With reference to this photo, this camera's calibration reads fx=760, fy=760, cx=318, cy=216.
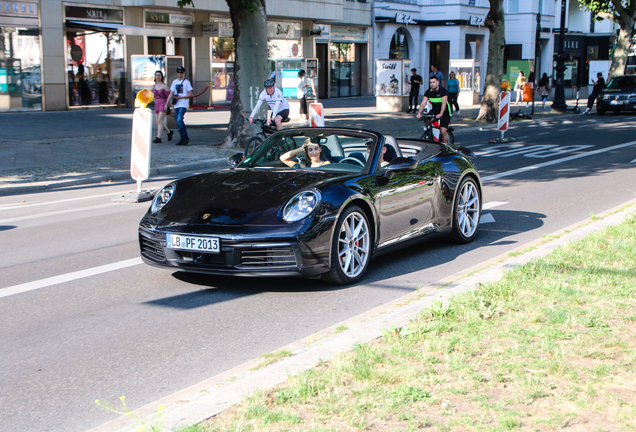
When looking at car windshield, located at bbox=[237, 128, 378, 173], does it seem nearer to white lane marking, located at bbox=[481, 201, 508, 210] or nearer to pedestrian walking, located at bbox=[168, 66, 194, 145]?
white lane marking, located at bbox=[481, 201, 508, 210]

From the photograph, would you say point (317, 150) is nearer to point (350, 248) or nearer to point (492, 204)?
point (350, 248)

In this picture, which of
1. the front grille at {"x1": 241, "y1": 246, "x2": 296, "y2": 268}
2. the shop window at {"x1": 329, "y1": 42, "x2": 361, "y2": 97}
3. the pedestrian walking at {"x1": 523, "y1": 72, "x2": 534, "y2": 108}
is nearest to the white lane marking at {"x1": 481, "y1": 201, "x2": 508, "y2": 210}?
the front grille at {"x1": 241, "y1": 246, "x2": 296, "y2": 268}

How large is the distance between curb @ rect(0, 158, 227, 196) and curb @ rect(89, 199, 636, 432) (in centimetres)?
872

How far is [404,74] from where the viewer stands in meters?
30.6

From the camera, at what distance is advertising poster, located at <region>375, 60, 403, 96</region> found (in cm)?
3031

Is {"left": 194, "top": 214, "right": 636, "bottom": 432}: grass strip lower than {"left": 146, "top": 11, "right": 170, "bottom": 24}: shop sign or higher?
lower

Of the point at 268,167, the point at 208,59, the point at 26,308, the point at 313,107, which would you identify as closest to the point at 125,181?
the point at 313,107

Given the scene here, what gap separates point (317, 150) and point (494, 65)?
21217 millimetres

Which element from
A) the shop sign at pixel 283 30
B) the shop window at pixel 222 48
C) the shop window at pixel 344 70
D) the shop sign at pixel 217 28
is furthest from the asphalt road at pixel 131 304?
the shop window at pixel 344 70

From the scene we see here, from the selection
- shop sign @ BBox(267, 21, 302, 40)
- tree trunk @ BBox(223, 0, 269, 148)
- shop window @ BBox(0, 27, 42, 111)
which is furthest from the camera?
shop sign @ BBox(267, 21, 302, 40)

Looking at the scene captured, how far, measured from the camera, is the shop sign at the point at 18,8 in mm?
26328

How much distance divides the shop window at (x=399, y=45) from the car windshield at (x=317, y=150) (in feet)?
136

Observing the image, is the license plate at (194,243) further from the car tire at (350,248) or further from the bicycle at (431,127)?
the bicycle at (431,127)

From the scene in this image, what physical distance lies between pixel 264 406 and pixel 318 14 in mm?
37494
